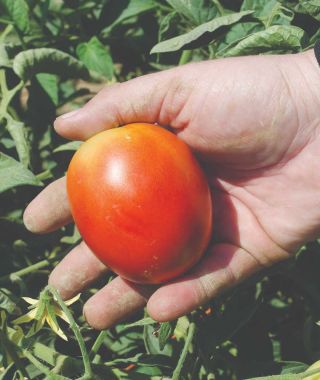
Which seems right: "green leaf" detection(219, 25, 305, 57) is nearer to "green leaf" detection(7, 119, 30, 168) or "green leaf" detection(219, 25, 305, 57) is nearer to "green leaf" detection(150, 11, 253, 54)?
"green leaf" detection(150, 11, 253, 54)

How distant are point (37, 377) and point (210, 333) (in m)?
0.44

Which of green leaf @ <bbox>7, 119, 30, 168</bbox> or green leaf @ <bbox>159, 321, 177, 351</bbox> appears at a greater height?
green leaf @ <bbox>7, 119, 30, 168</bbox>

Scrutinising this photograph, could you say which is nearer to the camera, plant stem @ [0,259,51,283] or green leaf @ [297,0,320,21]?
green leaf @ [297,0,320,21]

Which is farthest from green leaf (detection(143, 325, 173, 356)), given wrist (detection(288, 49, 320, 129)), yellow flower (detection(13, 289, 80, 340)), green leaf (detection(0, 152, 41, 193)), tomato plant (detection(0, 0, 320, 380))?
wrist (detection(288, 49, 320, 129))

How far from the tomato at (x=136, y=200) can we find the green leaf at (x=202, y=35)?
22 cm

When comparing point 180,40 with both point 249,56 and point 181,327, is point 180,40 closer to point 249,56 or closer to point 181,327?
point 249,56

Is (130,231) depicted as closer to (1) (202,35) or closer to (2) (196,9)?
(1) (202,35)

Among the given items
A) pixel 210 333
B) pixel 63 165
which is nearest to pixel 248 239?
pixel 210 333

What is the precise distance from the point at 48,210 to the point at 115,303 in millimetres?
281

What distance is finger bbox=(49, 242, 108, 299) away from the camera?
1457 millimetres

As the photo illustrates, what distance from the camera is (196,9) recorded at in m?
1.45

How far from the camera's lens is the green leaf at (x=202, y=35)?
1.31m

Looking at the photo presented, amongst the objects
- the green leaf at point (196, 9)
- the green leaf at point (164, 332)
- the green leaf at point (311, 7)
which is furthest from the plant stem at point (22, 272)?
the green leaf at point (311, 7)

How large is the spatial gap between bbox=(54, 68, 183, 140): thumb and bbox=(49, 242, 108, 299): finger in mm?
298
